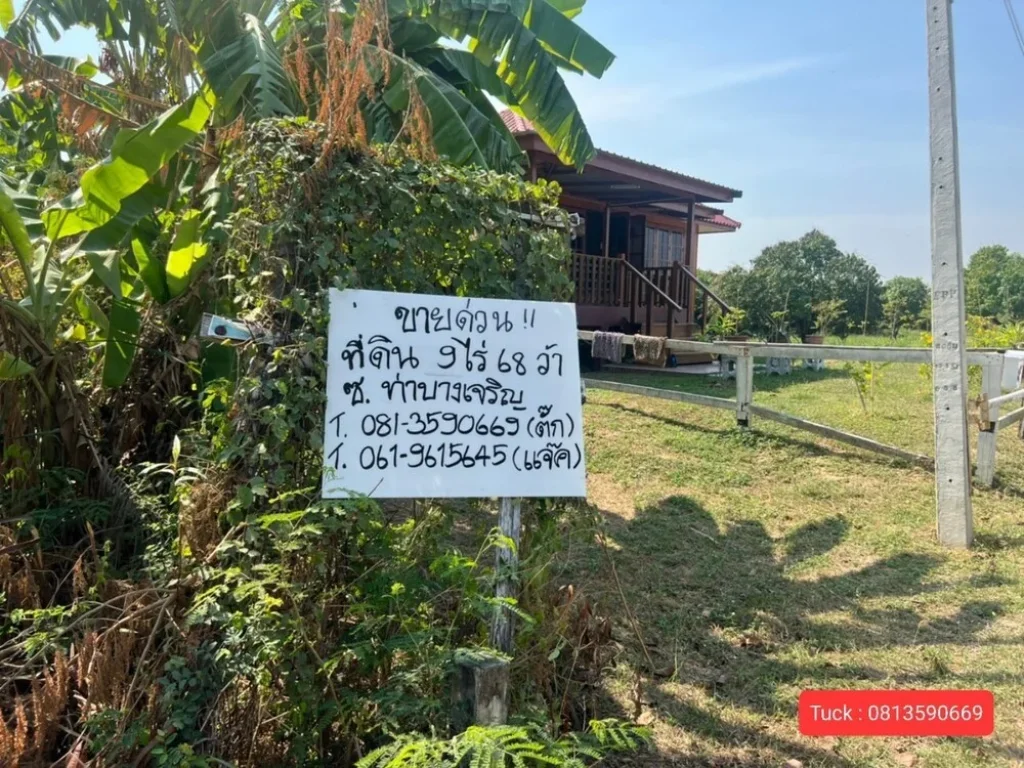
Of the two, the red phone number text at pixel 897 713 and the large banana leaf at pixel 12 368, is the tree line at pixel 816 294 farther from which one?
the large banana leaf at pixel 12 368

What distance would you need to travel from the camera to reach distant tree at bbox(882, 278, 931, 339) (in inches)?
1171

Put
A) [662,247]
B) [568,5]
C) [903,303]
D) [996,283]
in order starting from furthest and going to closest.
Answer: [996,283]
[903,303]
[662,247]
[568,5]

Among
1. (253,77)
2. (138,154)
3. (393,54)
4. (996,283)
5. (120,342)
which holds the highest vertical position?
(996,283)

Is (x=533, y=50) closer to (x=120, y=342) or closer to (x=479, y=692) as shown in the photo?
(x=120, y=342)

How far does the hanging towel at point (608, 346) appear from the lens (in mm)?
8438

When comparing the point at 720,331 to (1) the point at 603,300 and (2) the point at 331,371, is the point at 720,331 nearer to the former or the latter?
(1) the point at 603,300

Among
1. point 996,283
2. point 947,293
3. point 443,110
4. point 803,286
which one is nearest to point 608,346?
point 443,110

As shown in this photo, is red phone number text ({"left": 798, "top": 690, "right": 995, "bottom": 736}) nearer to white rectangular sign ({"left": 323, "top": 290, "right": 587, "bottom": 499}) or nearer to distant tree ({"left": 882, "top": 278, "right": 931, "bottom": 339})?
white rectangular sign ({"left": 323, "top": 290, "right": 587, "bottom": 499})

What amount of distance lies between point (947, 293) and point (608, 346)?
3881 mm

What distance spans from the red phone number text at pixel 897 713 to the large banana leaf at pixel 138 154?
3.43 metres

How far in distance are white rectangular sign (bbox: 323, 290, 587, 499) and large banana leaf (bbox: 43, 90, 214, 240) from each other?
3.56 feet

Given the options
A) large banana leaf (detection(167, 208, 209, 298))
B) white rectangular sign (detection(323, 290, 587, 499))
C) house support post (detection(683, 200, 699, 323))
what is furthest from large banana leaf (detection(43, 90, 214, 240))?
house support post (detection(683, 200, 699, 323))

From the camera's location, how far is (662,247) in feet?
60.4

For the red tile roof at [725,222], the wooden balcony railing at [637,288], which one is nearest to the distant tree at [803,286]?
the red tile roof at [725,222]
